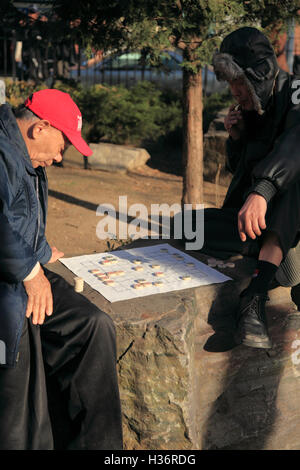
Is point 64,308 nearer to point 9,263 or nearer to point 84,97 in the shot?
point 9,263

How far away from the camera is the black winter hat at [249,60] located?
311cm

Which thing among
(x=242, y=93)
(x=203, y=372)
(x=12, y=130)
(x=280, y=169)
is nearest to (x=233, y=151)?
(x=242, y=93)

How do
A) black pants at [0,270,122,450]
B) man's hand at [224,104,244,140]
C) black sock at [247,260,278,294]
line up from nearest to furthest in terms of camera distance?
black pants at [0,270,122,450] → black sock at [247,260,278,294] → man's hand at [224,104,244,140]

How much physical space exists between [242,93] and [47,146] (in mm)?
1279

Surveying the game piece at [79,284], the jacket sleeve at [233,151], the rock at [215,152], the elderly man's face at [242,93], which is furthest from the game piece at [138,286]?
the rock at [215,152]

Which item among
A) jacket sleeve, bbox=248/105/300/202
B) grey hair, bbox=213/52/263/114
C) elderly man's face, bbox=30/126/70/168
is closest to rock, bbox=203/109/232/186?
grey hair, bbox=213/52/263/114

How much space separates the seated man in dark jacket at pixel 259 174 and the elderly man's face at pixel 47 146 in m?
0.94

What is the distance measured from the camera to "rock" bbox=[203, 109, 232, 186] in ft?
25.9

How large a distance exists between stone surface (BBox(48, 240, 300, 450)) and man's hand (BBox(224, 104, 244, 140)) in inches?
31.1

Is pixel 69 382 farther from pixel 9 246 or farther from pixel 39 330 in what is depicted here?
pixel 9 246

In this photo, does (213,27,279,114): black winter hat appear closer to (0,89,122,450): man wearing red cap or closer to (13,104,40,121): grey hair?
(0,89,122,450): man wearing red cap

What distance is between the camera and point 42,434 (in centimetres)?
245
